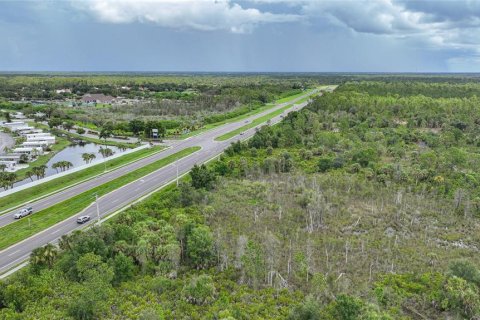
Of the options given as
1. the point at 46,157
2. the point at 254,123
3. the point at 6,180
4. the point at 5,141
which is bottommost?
the point at 46,157

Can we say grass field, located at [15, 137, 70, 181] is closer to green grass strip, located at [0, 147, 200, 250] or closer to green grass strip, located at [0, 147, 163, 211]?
green grass strip, located at [0, 147, 163, 211]

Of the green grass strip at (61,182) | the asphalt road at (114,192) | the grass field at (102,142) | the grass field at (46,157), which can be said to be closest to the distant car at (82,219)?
the asphalt road at (114,192)

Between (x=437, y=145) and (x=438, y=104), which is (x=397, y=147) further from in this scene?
(x=438, y=104)

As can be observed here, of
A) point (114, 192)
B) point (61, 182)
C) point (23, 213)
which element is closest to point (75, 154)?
point (61, 182)

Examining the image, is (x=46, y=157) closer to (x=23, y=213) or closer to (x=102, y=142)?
(x=102, y=142)

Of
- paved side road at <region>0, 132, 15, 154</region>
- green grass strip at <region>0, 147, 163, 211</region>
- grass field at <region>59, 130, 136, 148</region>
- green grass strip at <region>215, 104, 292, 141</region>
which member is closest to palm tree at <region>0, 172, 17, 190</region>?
green grass strip at <region>0, 147, 163, 211</region>

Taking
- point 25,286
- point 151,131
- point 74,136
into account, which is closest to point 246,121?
point 151,131
